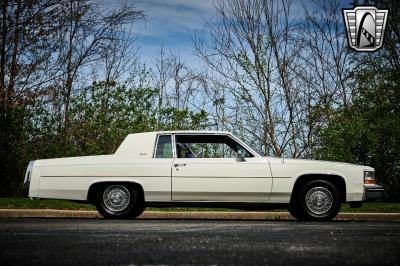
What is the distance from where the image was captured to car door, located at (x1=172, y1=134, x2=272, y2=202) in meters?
9.51

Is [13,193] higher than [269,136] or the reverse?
the reverse

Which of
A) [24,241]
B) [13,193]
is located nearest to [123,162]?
[24,241]

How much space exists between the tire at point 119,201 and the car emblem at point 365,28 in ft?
34.8

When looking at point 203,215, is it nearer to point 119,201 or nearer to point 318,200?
point 119,201

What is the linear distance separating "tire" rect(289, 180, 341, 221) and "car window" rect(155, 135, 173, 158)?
2.27 metres

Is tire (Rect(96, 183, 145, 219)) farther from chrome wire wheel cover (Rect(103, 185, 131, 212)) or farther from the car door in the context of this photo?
the car door

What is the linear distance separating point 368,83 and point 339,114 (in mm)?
1410

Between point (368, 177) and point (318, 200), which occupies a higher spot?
point (368, 177)

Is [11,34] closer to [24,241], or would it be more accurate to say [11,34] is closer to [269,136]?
[269,136]

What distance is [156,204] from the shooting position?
9719mm

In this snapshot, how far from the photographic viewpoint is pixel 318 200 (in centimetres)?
949

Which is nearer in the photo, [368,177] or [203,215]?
[368,177]

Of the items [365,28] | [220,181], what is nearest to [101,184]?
[220,181]

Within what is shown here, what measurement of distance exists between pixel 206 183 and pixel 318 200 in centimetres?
185
